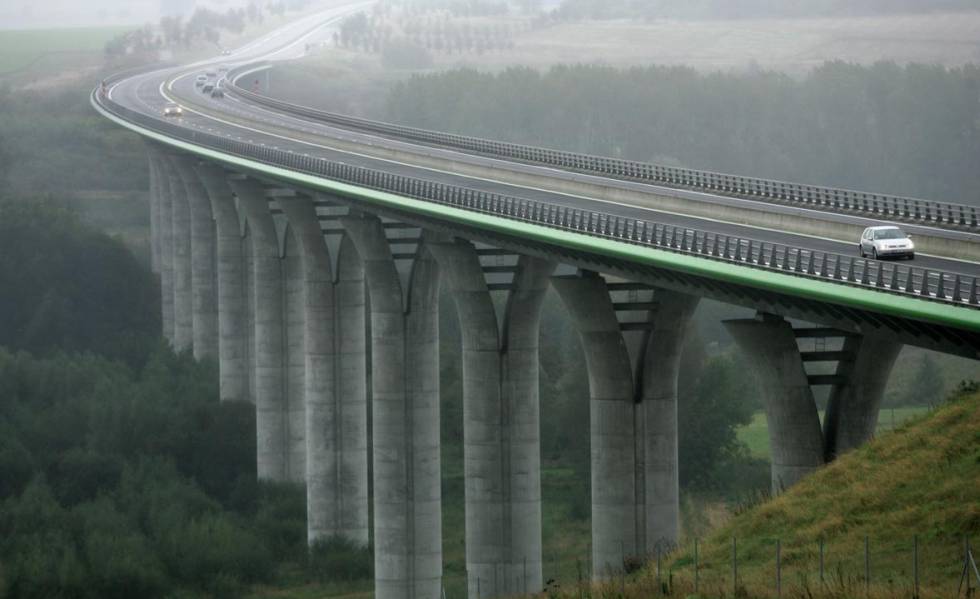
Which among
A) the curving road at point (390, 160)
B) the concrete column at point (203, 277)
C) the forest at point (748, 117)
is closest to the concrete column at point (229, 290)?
the curving road at point (390, 160)

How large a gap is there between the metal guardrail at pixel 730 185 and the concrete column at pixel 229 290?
10.0 m

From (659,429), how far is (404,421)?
58.7ft

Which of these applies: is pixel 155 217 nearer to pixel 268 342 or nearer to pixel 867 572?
pixel 268 342

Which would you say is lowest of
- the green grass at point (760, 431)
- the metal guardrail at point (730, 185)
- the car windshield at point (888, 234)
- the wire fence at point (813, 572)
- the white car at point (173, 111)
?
the green grass at point (760, 431)

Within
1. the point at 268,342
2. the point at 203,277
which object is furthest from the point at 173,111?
the point at 268,342

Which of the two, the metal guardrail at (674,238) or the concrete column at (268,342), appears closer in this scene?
the metal guardrail at (674,238)

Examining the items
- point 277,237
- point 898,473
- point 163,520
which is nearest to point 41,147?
point 277,237

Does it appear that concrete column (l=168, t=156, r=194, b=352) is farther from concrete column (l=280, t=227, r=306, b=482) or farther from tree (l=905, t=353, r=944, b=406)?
tree (l=905, t=353, r=944, b=406)

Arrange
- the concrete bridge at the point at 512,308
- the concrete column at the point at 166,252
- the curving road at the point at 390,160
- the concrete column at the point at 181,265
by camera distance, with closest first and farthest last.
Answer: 1. the concrete bridge at the point at 512,308
2. the curving road at the point at 390,160
3. the concrete column at the point at 181,265
4. the concrete column at the point at 166,252

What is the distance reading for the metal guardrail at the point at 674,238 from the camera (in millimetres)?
33812

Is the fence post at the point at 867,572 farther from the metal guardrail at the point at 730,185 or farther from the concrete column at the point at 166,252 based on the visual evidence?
the concrete column at the point at 166,252

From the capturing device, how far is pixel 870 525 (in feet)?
114

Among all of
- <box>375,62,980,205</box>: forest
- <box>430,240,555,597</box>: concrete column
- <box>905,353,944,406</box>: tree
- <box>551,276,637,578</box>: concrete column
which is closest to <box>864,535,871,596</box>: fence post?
<box>551,276,637,578</box>: concrete column

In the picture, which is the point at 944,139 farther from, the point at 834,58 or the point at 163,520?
the point at 163,520
